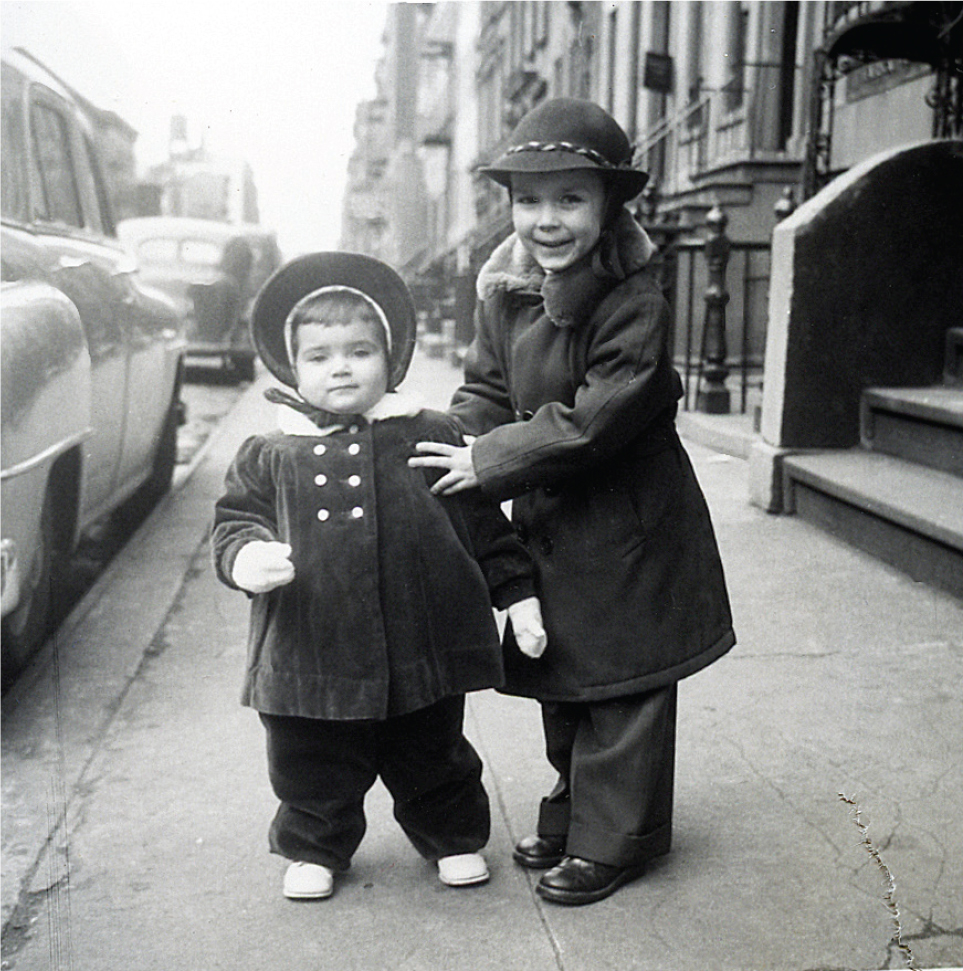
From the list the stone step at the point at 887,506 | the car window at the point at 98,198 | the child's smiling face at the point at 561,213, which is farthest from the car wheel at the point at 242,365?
the child's smiling face at the point at 561,213

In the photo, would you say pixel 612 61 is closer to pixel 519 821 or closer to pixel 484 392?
pixel 484 392

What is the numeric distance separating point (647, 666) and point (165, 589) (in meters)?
3.05

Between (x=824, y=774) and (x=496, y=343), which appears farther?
(x=824, y=774)

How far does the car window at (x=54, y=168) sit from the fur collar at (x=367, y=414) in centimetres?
248

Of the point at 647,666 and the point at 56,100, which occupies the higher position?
the point at 56,100

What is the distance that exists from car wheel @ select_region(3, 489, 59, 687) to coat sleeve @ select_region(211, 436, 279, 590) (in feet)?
5.18

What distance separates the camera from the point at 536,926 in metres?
2.38

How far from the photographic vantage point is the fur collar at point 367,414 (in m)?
2.36

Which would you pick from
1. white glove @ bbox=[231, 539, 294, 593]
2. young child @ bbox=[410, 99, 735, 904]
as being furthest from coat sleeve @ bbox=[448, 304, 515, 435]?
white glove @ bbox=[231, 539, 294, 593]

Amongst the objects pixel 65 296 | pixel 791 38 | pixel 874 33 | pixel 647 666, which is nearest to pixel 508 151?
pixel 647 666

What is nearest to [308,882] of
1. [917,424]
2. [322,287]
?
[322,287]

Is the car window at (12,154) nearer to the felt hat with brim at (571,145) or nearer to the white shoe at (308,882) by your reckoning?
the felt hat with brim at (571,145)

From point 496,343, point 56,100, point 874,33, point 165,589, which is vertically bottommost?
point 165,589

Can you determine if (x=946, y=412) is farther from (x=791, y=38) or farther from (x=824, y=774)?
(x=791, y=38)
